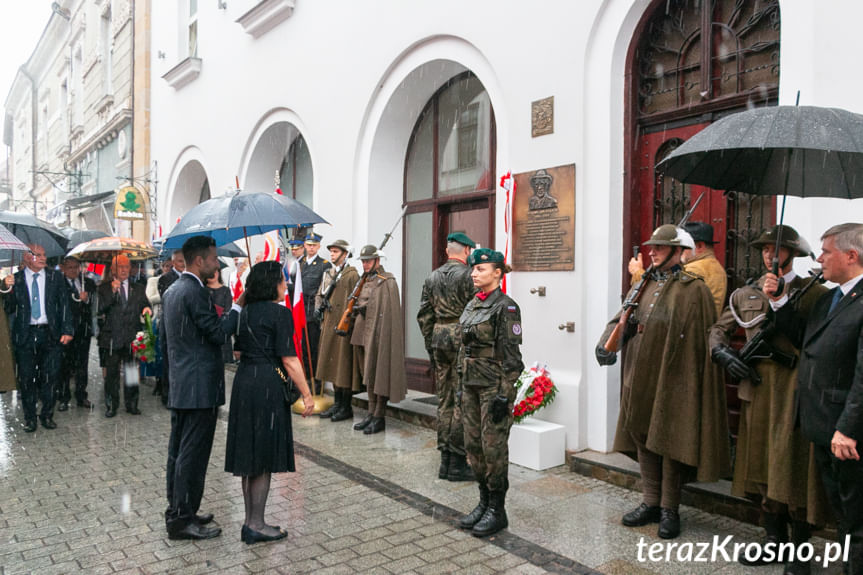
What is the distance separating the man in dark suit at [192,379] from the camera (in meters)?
4.32

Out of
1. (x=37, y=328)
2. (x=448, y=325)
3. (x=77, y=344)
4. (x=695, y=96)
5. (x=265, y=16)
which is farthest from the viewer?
(x=265, y=16)

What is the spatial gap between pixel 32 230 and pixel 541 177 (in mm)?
5765

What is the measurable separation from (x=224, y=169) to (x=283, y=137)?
1.63m

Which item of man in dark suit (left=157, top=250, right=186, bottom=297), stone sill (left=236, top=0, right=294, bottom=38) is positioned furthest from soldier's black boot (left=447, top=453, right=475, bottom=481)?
stone sill (left=236, top=0, right=294, bottom=38)

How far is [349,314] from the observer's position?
24.5ft

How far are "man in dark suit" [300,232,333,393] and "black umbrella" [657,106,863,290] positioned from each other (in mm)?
5113

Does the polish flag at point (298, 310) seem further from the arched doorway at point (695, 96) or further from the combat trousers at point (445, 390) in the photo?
the arched doorway at point (695, 96)

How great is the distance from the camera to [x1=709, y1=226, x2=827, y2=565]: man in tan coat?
3717 mm

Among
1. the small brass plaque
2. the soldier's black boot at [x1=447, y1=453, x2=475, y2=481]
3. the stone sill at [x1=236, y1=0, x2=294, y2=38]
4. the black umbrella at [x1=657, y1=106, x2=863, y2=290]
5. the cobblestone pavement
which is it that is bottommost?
the cobblestone pavement

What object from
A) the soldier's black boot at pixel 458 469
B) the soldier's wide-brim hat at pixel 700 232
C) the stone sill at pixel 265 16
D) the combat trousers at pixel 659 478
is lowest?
the soldier's black boot at pixel 458 469

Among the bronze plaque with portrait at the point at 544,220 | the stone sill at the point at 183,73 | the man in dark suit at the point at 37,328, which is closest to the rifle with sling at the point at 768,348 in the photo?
the bronze plaque with portrait at the point at 544,220

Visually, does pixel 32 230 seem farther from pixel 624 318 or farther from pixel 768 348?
pixel 768 348

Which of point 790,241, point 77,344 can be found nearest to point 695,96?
point 790,241

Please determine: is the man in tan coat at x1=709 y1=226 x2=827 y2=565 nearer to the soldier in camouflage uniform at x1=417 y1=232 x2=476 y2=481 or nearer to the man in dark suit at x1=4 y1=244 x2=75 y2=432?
the soldier in camouflage uniform at x1=417 y1=232 x2=476 y2=481
